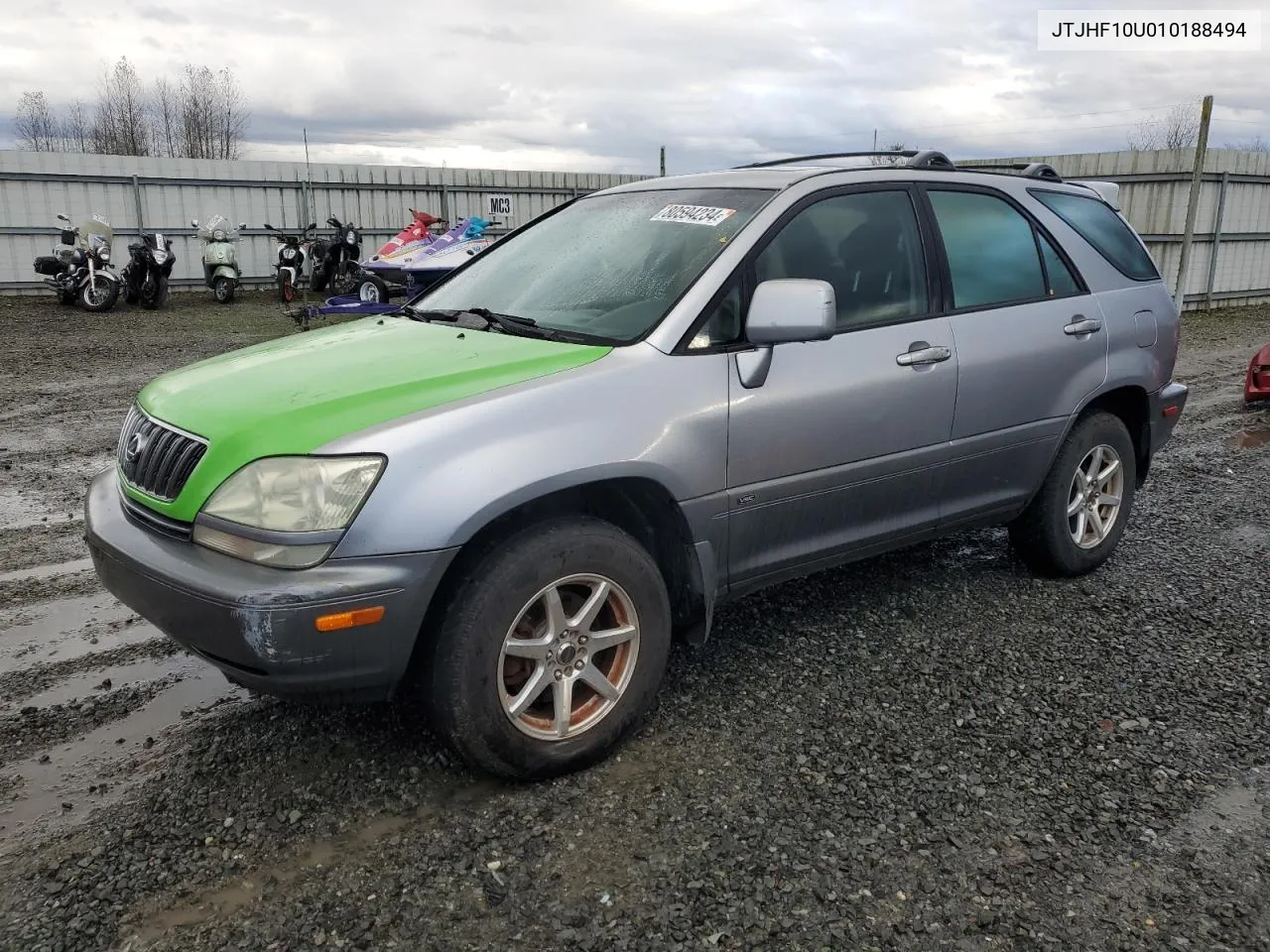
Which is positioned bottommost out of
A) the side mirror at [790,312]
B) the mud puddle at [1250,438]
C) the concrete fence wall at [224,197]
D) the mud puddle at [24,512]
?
the mud puddle at [24,512]

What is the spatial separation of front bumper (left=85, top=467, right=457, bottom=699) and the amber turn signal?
0.01 metres

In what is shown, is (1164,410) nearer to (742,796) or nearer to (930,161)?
(930,161)

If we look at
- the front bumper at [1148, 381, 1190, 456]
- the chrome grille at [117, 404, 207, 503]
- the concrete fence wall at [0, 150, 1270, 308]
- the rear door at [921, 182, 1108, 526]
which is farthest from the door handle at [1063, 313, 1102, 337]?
the concrete fence wall at [0, 150, 1270, 308]

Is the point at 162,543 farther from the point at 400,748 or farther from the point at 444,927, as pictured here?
the point at 444,927

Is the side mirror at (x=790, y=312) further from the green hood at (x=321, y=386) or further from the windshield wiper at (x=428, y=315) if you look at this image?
the windshield wiper at (x=428, y=315)

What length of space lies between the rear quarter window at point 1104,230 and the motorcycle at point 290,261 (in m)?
14.7

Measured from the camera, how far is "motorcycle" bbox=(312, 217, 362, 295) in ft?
59.7

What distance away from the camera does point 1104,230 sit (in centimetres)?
469

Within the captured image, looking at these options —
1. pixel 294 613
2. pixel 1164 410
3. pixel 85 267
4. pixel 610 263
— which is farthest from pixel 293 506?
pixel 85 267

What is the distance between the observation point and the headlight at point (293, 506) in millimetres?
2578

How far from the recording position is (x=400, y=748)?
320 cm

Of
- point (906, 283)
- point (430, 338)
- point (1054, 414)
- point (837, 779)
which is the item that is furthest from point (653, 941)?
point (1054, 414)

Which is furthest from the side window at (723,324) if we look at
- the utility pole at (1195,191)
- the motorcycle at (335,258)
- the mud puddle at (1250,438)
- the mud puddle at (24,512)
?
the motorcycle at (335,258)

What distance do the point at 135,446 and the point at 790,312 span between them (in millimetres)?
2032
